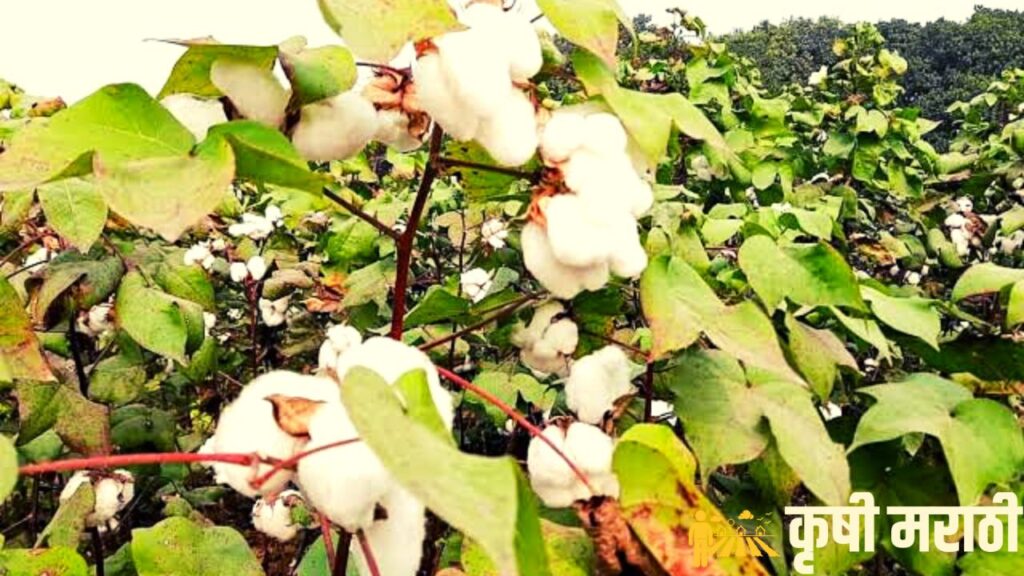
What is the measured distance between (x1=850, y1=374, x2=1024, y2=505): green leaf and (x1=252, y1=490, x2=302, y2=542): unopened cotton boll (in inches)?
26.3

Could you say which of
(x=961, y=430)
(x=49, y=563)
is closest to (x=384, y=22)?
(x=49, y=563)

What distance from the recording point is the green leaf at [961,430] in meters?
1.08

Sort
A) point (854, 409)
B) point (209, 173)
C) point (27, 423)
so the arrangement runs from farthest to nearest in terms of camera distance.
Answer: point (854, 409) → point (27, 423) → point (209, 173)

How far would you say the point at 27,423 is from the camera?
1.28 m

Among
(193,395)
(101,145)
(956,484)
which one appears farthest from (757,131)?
(101,145)

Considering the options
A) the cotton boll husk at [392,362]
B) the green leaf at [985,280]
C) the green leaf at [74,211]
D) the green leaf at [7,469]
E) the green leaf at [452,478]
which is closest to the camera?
the green leaf at [452,478]

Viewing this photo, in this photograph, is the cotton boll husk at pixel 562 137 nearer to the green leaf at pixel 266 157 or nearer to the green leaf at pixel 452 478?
the green leaf at pixel 266 157

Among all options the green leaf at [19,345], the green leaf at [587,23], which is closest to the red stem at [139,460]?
the green leaf at [587,23]

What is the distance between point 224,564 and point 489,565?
0.35 metres

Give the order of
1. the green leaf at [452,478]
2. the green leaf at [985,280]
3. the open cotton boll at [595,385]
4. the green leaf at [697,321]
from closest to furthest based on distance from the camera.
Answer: the green leaf at [452,478]
the green leaf at [697,321]
the open cotton boll at [595,385]
the green leaf at [985,280]

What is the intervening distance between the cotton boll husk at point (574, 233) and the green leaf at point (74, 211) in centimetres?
53

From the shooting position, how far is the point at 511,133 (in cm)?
76

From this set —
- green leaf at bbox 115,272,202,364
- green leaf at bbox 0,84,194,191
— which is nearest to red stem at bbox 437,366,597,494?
green leaf at bbox 0,84,194,191

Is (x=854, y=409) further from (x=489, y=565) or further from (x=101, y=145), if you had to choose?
(x=101, y=145)
